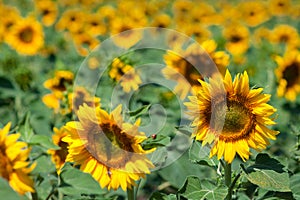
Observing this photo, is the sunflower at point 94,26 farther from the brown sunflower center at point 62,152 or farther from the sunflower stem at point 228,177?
the sunflower stem at point 228,177

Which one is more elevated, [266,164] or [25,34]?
[25,34]

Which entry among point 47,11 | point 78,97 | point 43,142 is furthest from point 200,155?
point 47,11

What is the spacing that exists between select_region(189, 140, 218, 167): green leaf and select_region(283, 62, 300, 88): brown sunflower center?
1329mm

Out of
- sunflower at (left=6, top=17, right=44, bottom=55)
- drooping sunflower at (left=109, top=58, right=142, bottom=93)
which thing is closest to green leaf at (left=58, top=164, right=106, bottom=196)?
drooping sunflower at (left=109, top=58, right=142, bottom=93)

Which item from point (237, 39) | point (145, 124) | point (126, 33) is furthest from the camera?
point (237, 39)

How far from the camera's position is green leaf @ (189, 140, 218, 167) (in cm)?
151

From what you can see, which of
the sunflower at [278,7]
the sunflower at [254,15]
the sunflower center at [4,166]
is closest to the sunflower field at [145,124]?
the sunflower center at [4,166]

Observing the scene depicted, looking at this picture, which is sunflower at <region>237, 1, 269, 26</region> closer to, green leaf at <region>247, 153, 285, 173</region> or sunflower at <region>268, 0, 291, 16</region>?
sunflower at <region>268, 0, 291, 16</region>

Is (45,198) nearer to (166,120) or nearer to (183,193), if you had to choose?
(183,193)

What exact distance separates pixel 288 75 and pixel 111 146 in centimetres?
147

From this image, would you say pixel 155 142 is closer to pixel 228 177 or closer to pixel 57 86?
pixel 228 177

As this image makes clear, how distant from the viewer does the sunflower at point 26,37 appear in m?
4.02

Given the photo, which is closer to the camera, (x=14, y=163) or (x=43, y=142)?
(x=14, y=163)

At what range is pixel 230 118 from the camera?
1459mm
